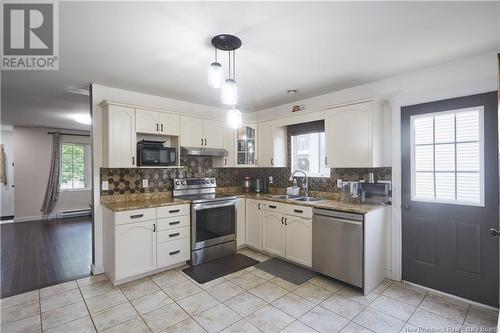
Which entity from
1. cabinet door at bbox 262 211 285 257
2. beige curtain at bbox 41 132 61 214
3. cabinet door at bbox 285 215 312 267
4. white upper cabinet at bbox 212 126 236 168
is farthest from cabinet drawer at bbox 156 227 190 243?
beige curtain at bbox 41 132 61 214

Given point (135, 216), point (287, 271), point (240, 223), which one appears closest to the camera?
point (135, 216)

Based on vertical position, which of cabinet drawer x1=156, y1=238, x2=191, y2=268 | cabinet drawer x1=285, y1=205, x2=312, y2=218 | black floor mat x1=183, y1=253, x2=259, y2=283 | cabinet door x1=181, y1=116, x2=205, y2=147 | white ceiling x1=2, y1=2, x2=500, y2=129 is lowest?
black floor mat x1=183, y1=253, x2=259, y2=283

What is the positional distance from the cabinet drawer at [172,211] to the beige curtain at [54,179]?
5.13 meters

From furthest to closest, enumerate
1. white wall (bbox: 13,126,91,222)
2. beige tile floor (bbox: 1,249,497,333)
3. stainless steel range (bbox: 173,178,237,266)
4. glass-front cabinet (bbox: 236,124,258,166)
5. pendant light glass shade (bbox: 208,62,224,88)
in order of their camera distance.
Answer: white wall (bbox: 13,126,91,222) → glass-front cabinet (bbox: 236,124,258,166) → stainless steel range (bbox: 173,178,237,266) → beige tile floor (bbox: 1,249,497,333) → pendant light glass shade (bbox: 208,62,224,88)

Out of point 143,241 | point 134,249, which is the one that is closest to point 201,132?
point 143,241

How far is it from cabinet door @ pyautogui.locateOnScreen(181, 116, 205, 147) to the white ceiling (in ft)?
1.67

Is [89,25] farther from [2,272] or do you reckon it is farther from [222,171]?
[2,272]

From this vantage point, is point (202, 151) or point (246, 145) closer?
point (202, 151)

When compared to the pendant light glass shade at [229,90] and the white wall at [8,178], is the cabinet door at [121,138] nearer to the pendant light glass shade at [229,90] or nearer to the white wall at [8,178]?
the pendant light glass shade at [229,90]

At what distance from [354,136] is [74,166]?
728cm

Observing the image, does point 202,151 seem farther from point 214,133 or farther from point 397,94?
point 397,94

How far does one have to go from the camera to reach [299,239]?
10.6 feet

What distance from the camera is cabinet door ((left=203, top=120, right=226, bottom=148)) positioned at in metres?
3.89

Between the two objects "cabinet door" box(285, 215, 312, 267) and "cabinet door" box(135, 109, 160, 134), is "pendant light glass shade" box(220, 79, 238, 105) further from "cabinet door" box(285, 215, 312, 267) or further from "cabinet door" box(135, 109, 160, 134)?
"cabinet door" box(285, 215, 312, 267)
